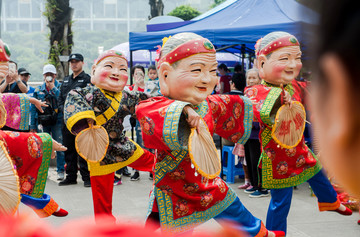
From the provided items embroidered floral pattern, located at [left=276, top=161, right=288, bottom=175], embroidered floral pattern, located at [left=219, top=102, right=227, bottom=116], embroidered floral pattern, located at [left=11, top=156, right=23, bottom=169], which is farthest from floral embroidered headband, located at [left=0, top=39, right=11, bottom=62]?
embroidered floral pattern, located at [left=276, top=161, right=288, bottom=175]

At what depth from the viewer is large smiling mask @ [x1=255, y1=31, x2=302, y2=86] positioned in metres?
3.57

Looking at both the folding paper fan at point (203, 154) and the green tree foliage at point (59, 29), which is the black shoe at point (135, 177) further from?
the folding paper fan at point (203, 154)

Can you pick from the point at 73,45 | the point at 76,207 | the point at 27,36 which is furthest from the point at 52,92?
the point at 27,36

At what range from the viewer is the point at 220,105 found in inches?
121

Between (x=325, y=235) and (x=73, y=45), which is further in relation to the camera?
(x=73, y=45)

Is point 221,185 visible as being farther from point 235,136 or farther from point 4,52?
point 4,52

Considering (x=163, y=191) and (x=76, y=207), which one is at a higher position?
(x=163, y=191)

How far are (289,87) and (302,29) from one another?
3.12 metres

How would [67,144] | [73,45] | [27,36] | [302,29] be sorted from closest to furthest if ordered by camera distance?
[302,29] → [67,144] → [73,45] → [27,36]

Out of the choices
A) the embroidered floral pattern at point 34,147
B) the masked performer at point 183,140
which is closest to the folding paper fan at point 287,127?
the masked performer at point 183,140

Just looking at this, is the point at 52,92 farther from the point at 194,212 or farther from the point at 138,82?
the point at 194,212

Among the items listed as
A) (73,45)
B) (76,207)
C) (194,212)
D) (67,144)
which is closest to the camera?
(194,212)

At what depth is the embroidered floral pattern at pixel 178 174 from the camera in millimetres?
2705

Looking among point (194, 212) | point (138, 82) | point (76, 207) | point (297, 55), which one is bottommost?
point (76, 207)
